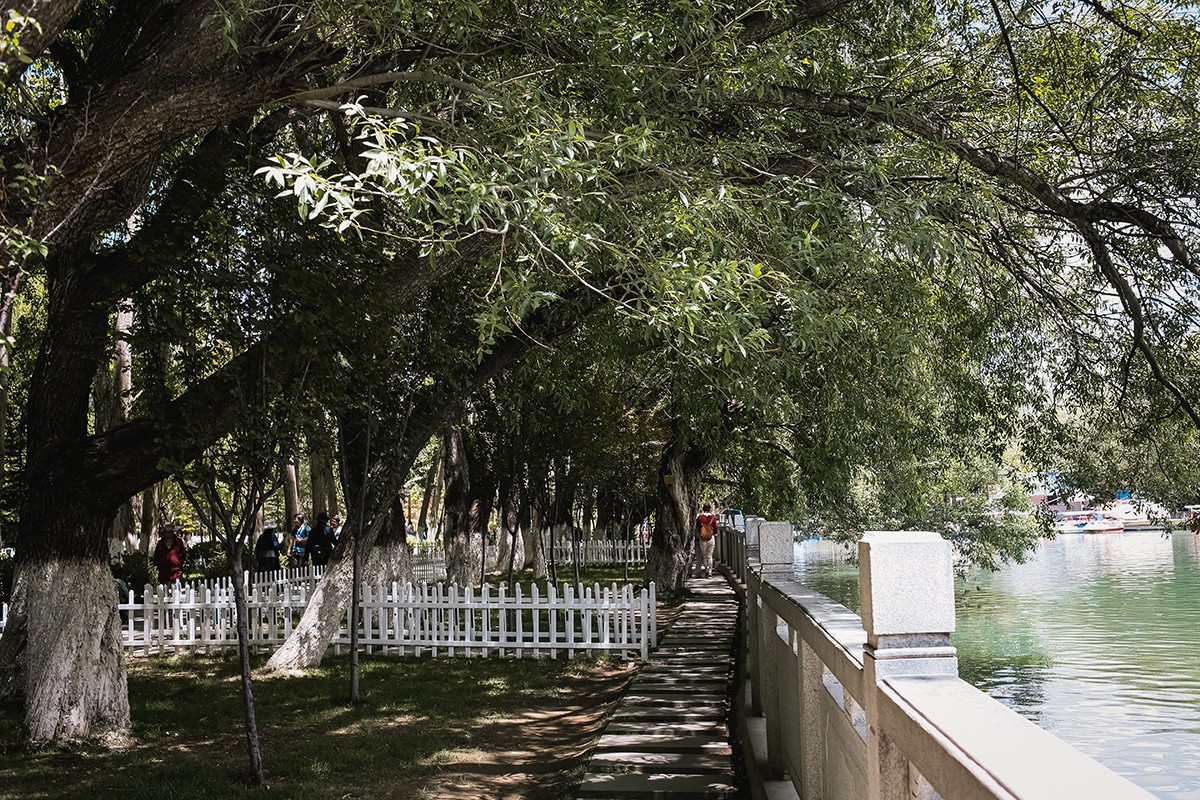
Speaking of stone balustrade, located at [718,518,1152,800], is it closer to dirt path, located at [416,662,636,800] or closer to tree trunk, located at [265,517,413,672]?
dirt path, located at [416,662,636,800]

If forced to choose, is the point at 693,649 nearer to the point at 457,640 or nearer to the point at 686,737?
the point at 457,640

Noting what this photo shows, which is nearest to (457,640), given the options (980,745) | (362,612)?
(362,612)

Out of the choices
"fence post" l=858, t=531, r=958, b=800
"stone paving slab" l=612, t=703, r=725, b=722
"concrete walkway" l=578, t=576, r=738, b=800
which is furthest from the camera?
"stone paving slab" l=612, t=703, r=725, b=722

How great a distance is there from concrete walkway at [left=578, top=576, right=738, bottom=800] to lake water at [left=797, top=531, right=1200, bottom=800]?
3515 millimetres

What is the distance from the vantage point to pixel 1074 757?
1.74m

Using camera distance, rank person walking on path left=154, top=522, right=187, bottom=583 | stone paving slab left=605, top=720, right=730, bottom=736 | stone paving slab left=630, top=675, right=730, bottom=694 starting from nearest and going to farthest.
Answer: stone paving slab left=605, top=720, right=730, bottom=736
stone paving slab left=630, top=675, right=730, bottom=694
person walking on path left=154, top=522, right=187, bottom=583

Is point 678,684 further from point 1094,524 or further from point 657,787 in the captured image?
point 1094,524

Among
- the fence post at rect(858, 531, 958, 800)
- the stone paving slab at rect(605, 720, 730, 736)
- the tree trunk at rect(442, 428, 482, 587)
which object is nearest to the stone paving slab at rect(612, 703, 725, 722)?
the stone paving slab at rect(605, 720, 730, 736)

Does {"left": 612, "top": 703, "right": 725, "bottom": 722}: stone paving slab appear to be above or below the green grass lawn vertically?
above

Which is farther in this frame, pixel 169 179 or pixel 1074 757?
pixel 169 179

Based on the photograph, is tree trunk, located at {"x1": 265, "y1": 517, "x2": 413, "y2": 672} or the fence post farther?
tree trunk, located at {"x1": 265, "y1": 517, "x2": 413, "y2": 672}

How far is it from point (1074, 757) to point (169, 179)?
10221 millimetres

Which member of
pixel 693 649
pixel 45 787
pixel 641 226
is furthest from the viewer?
pixel 693 649

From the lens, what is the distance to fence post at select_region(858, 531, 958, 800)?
277 centimetres
